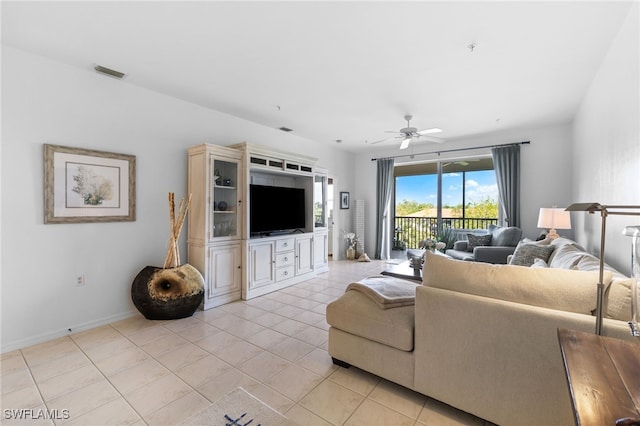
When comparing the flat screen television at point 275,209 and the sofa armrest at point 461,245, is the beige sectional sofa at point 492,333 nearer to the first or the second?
the flat screen television at point 275,209

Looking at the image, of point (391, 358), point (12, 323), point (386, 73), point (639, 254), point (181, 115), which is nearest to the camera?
point (639, 254)

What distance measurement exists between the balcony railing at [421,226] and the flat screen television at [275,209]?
3177mm

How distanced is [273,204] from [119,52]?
2558mm

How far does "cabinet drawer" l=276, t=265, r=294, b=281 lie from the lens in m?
4.39

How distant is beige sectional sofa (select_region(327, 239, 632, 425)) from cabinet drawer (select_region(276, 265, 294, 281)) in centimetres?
251

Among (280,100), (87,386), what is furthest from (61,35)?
(87,386)

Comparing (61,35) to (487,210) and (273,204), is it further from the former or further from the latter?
(487,210)

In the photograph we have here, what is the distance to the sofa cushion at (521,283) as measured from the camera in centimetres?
142

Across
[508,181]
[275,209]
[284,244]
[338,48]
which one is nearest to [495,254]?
[508,181]

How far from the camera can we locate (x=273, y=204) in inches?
176

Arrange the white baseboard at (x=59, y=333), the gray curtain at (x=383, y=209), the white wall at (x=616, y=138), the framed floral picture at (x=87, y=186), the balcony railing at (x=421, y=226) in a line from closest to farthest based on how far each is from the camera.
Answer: the white wall at (x=616, y=138), the white baseboard at (x=59, y=333), the framed floral picture at (x=87, y=186), the balcony railing at (x=421, y=226), the gray curtain at (x=383, y=209)

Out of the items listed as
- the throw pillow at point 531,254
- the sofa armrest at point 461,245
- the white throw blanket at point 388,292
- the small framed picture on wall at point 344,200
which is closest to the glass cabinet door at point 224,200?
the white throw blanket at point 388,292

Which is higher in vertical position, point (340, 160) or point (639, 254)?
point (340, 160)

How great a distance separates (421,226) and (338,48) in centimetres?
523
